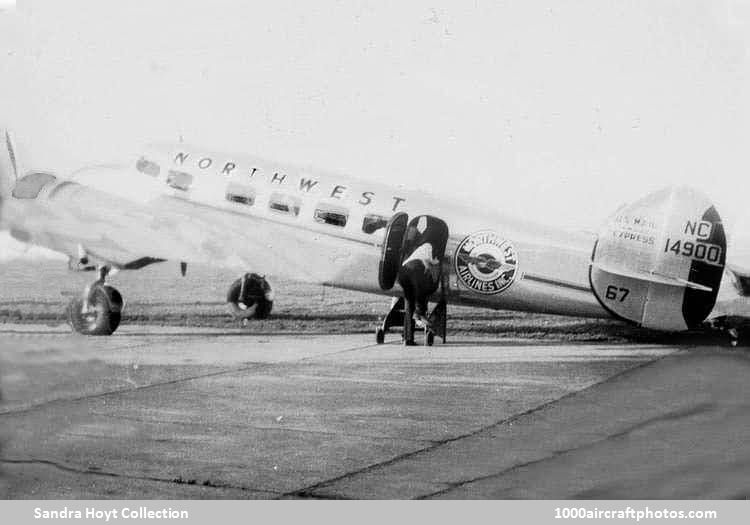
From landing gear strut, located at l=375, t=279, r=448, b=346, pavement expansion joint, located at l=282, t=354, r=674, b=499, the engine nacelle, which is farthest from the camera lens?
landing gear strut, located at l=375, t=279, r=448, b=346

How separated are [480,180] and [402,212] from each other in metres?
0.34

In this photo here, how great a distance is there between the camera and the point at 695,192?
370cm

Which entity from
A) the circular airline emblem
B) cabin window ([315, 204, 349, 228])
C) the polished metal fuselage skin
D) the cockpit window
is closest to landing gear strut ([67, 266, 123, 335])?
the polished metal fuselage skin

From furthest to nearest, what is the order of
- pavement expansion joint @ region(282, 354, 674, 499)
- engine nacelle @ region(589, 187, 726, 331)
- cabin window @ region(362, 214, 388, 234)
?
cabin window @ region(362, 214, 388, 234)
engine nacelle @ region(589, 187, 726, 331)
pavement expansion joint @ region(282, 354, 674, 499)

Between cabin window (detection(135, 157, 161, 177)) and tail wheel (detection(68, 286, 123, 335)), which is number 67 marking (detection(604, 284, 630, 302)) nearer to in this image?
cabin window (detection(135, 157, 161, 177))

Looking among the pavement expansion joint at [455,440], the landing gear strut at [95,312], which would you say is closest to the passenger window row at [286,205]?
the landing gear strut at [95,312]

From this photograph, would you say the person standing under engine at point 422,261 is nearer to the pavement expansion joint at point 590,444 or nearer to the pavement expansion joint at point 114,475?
the pavement expansion joint at point 590,444

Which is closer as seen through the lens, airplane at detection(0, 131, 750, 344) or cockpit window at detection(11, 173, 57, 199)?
airplane at detection(0, 131, 750, 344)

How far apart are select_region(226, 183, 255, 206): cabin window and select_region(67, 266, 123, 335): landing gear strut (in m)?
0.64

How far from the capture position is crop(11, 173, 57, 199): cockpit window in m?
3.80
